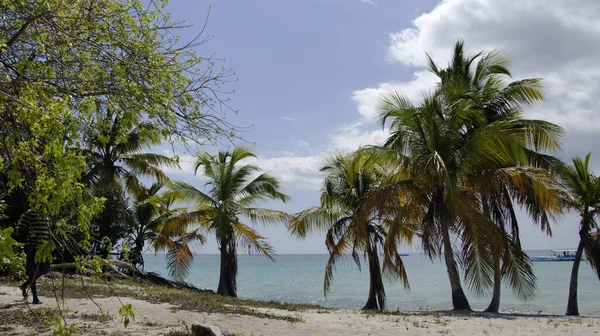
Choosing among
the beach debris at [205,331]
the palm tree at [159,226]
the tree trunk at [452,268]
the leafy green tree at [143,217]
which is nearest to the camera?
the beach debris at [205,331]

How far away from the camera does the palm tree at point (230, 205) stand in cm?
1984

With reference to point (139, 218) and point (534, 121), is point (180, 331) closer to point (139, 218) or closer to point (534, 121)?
point (534, 121)

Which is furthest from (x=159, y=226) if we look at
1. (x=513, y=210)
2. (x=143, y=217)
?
(x=513, y=210)

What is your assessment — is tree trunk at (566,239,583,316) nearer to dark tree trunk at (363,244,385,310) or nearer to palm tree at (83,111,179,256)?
dark tree trunk at (363,244,385,310)

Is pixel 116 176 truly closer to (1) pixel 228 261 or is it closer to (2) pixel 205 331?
(1) pixel 228 261

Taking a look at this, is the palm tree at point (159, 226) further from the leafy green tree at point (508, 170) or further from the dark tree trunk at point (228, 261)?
the leafy green tree at point (508, 170)

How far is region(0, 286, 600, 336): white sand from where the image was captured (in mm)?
9094

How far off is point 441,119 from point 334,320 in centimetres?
708

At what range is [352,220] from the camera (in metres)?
17.9

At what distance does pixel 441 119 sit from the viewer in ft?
50.4

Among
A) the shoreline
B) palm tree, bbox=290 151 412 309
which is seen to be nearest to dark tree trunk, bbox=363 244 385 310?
palm tree, bbox=290 151 412 309

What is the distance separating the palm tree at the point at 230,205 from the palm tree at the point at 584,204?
10.5 meters

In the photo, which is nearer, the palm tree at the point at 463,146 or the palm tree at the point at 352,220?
the palm tree at the point at 463,146

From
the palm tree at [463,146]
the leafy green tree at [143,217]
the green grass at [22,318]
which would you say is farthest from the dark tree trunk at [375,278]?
the green grass at [22,318]
